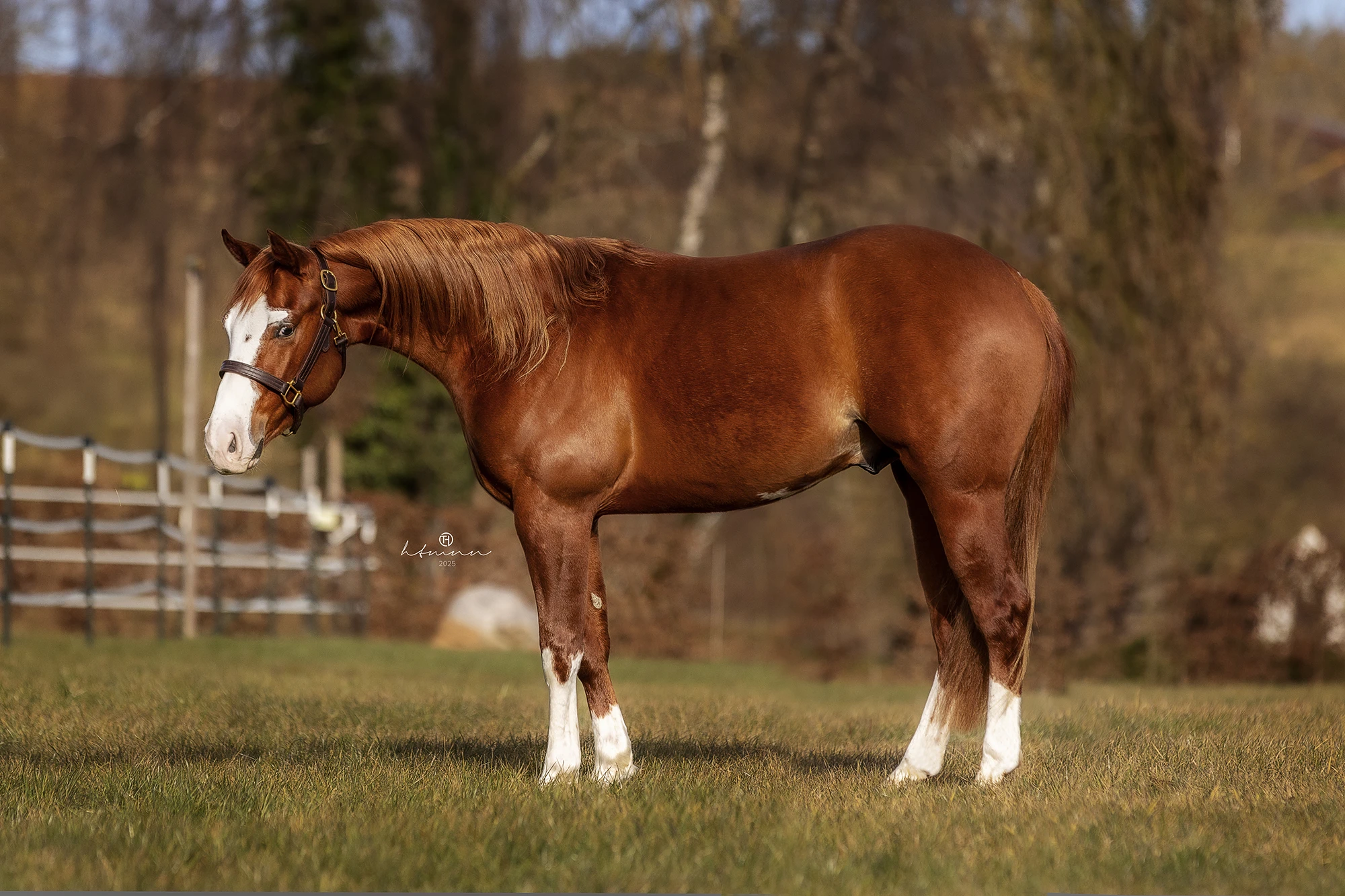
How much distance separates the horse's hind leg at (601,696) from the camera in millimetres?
5227

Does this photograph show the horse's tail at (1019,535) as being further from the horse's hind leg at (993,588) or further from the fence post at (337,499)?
the fence post at (337,499)

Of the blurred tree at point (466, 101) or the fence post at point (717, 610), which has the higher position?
the blurred tree at point (466, 101)

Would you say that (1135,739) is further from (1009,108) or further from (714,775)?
(1009,108)

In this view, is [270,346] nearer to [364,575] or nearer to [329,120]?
[364,575]

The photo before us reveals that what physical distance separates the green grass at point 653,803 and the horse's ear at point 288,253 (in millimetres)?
1860

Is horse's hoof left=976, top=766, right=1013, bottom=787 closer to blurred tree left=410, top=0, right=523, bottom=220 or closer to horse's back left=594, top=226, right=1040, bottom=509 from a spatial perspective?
horse's back left=594, top=226, right=1040, bottom=509

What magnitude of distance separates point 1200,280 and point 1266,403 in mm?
14444

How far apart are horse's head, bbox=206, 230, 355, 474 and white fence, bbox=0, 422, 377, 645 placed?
26.0 ft

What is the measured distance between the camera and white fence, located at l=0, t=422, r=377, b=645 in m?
13.7

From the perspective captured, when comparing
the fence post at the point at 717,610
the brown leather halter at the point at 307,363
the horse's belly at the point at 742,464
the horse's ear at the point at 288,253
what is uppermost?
the horse's ear at the point at 288,253

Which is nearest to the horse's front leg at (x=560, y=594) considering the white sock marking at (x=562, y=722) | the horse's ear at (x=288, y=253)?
the white sock marking at (x=562, y=722)

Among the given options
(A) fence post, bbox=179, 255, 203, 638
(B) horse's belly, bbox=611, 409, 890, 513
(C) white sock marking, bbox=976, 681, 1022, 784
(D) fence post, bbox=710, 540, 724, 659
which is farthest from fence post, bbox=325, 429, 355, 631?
(C) white sock marking, bbox=976, 681, 1022, 784

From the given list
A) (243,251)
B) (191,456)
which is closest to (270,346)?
(243,251)

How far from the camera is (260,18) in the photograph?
63.4ft
